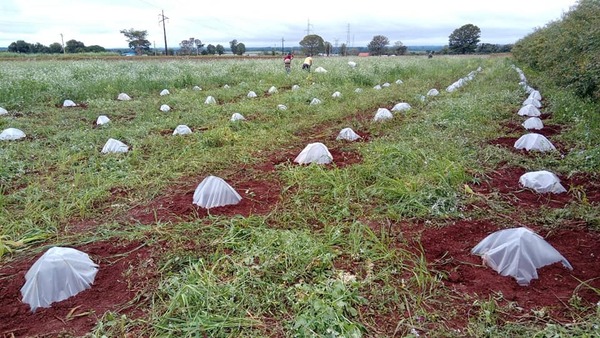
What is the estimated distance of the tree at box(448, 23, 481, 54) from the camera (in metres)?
54.2

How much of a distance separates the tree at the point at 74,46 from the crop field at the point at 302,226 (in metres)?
41.3

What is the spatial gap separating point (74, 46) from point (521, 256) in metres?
51.1

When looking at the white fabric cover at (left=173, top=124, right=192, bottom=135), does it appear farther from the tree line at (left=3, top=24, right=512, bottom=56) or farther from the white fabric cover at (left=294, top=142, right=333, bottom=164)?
the tree line at (left=3, top=24, right=512, bottom=56)

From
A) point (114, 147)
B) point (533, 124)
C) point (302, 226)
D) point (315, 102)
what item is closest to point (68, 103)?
point (114, 147)

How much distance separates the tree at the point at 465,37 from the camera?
178 feet

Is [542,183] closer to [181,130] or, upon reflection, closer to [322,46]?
[181,130]

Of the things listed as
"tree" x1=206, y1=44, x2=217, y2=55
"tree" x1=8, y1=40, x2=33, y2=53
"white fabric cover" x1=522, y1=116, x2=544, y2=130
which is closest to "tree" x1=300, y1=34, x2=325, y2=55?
"tree" x1=206, y1=44, x2=217, y2=55

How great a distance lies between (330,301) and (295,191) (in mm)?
1689

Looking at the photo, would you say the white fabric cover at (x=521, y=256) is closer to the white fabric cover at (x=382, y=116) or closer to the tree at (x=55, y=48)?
the white fabric cover at (x=382, y=116)

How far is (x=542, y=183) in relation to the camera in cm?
358

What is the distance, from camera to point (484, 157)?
14.6 ft

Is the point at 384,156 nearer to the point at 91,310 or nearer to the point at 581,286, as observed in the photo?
the point at 581,286

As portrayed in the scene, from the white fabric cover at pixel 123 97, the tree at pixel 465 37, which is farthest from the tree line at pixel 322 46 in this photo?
the white fabric cover at pixel 123 97

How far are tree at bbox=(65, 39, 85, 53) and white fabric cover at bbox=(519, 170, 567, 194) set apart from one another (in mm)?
46155
